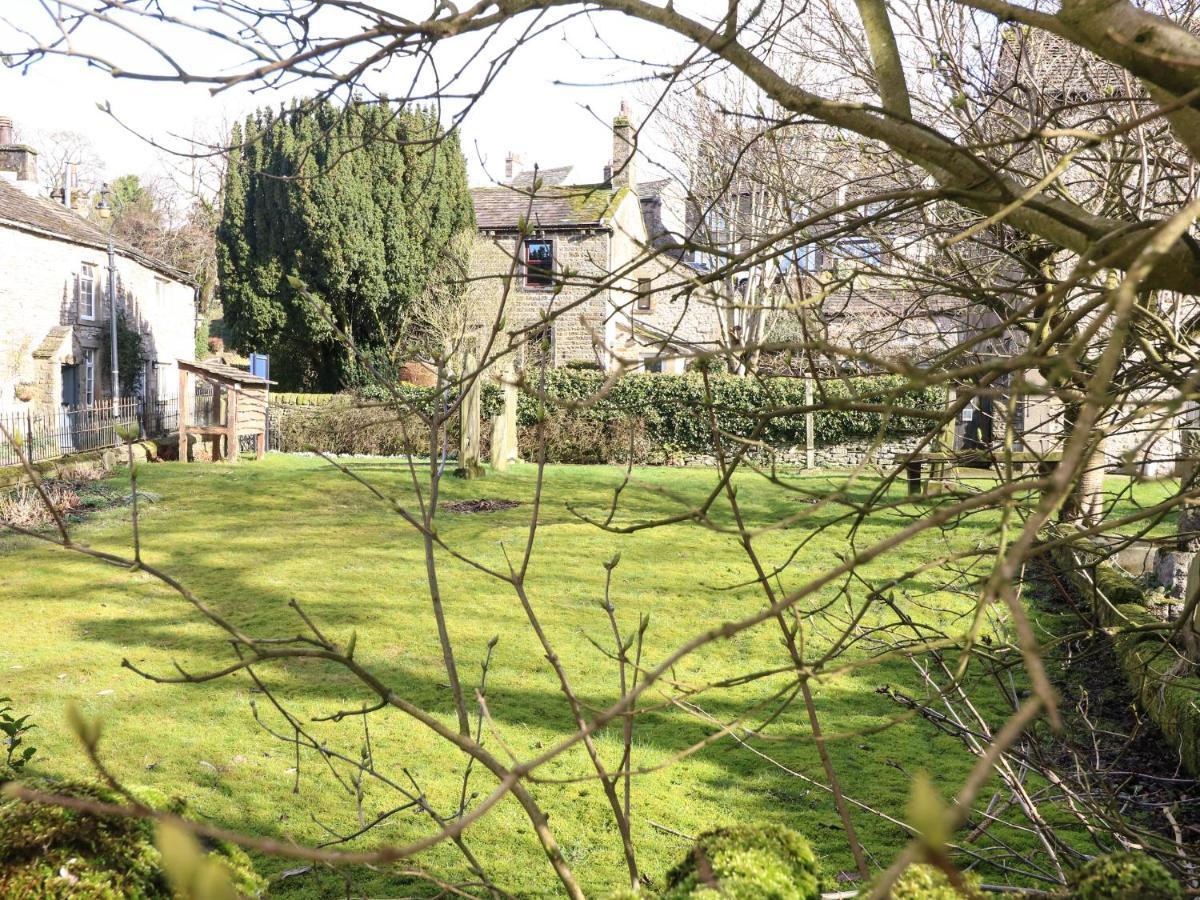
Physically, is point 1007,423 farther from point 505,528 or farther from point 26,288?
point 26,288

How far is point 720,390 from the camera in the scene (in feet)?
72.1

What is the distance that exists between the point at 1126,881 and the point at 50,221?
87.0 feet

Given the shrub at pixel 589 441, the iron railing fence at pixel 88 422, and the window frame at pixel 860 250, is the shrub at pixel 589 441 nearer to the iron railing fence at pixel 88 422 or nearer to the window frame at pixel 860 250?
the iron railing fence at pixel 88 422

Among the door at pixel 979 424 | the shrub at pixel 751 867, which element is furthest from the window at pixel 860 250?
the shrub at pixel 751 867

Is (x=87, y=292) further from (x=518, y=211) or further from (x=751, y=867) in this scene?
(x=751, y=867)

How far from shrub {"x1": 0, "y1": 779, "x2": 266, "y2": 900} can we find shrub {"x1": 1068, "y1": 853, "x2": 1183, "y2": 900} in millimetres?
1854

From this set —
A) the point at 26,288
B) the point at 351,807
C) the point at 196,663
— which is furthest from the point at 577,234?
the point at 351,807

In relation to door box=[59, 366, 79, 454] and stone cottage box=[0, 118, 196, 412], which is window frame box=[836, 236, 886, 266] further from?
door box=[59, 366, 79, 454]

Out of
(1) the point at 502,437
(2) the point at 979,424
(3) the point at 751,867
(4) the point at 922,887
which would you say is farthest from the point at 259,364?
(4) the point at 922,887

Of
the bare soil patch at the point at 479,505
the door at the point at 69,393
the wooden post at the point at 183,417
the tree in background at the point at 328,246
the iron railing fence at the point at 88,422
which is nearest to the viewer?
the bare soil patch at the point at 479,505

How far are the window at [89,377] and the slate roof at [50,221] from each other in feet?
8.82

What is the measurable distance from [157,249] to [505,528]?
127 ft

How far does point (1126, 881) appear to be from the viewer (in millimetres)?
1785

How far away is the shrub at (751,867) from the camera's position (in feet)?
6.84
